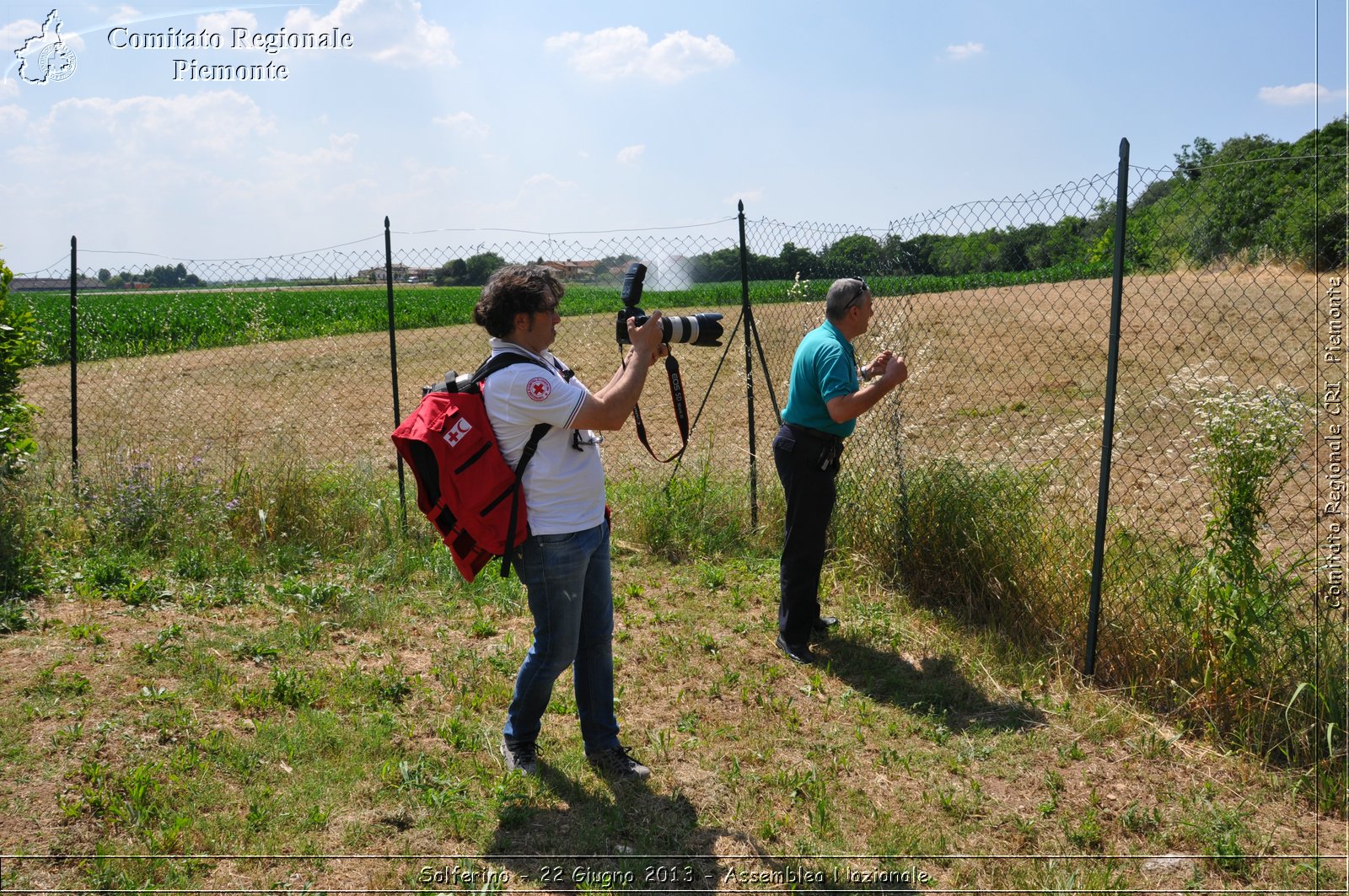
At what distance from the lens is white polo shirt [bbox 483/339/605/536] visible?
291cm

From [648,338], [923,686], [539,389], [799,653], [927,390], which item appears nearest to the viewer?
[539,389]

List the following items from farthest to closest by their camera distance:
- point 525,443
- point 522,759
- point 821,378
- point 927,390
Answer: point 927,390 → point 821,378 → point 522,759 → point 525,443

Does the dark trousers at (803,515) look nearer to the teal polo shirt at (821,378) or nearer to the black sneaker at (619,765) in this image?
the teal polo shirt at (821,378)

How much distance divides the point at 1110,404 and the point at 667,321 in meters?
2.03

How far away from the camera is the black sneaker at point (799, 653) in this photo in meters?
4.49

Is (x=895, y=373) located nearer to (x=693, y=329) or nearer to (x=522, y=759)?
(x=693, y=329)

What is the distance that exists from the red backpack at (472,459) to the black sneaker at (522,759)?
862 millimetres

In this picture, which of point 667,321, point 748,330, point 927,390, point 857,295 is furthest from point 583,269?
point 927,390

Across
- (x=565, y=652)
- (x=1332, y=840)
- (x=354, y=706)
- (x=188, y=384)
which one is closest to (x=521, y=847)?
(x=565, y=652)

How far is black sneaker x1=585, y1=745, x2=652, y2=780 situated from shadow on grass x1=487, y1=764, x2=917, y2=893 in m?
0.09

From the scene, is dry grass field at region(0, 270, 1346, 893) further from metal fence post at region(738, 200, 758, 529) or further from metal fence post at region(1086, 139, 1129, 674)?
metal fence post at region(738, 200, 758, 529)

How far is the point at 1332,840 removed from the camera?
117 inches

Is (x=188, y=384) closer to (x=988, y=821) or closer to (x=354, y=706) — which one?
(x=354, y=706)

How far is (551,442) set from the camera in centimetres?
302
